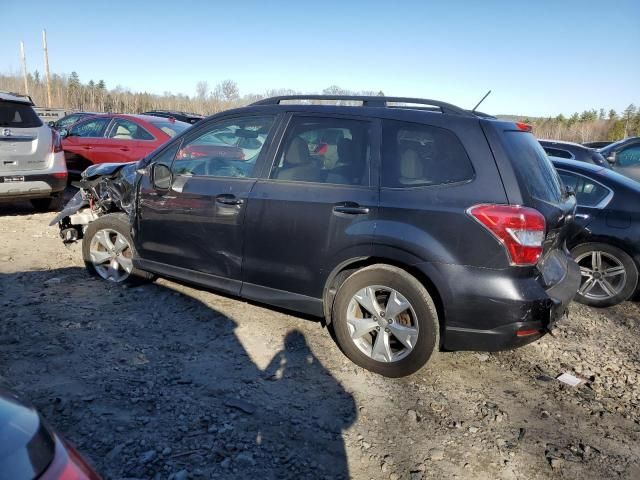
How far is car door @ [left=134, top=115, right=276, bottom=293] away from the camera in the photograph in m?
3.92

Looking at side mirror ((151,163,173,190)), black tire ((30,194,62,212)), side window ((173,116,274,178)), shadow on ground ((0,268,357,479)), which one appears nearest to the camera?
shadow on ground ((0,268,357,479))

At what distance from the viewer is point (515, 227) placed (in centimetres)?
297

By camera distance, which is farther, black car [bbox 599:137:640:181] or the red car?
black car [bbox 599:137:640:181]

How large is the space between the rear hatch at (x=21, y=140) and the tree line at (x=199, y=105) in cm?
2150

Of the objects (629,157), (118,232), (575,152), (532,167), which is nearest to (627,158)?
(629,157)

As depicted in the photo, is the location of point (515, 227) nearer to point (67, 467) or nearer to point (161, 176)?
point (67, 467)

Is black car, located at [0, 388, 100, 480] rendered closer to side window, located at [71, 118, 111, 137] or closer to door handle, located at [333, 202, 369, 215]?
door handle, located at [333, 202, 369, 215]

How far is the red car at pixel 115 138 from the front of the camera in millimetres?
8797

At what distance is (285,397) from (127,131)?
24.2ft

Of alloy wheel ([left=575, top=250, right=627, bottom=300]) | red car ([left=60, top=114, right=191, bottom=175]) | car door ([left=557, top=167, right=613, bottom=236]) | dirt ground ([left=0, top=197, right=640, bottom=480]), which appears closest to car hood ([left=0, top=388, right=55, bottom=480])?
dirt ground ([left=0, top=197, right=640, bottom=480])

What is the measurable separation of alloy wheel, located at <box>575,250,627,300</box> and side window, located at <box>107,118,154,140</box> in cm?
716

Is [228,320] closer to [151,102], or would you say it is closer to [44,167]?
[44,167]

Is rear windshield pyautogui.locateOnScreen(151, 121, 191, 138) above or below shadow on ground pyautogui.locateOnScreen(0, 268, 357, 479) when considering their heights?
above

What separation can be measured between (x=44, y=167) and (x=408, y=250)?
19.8ft
